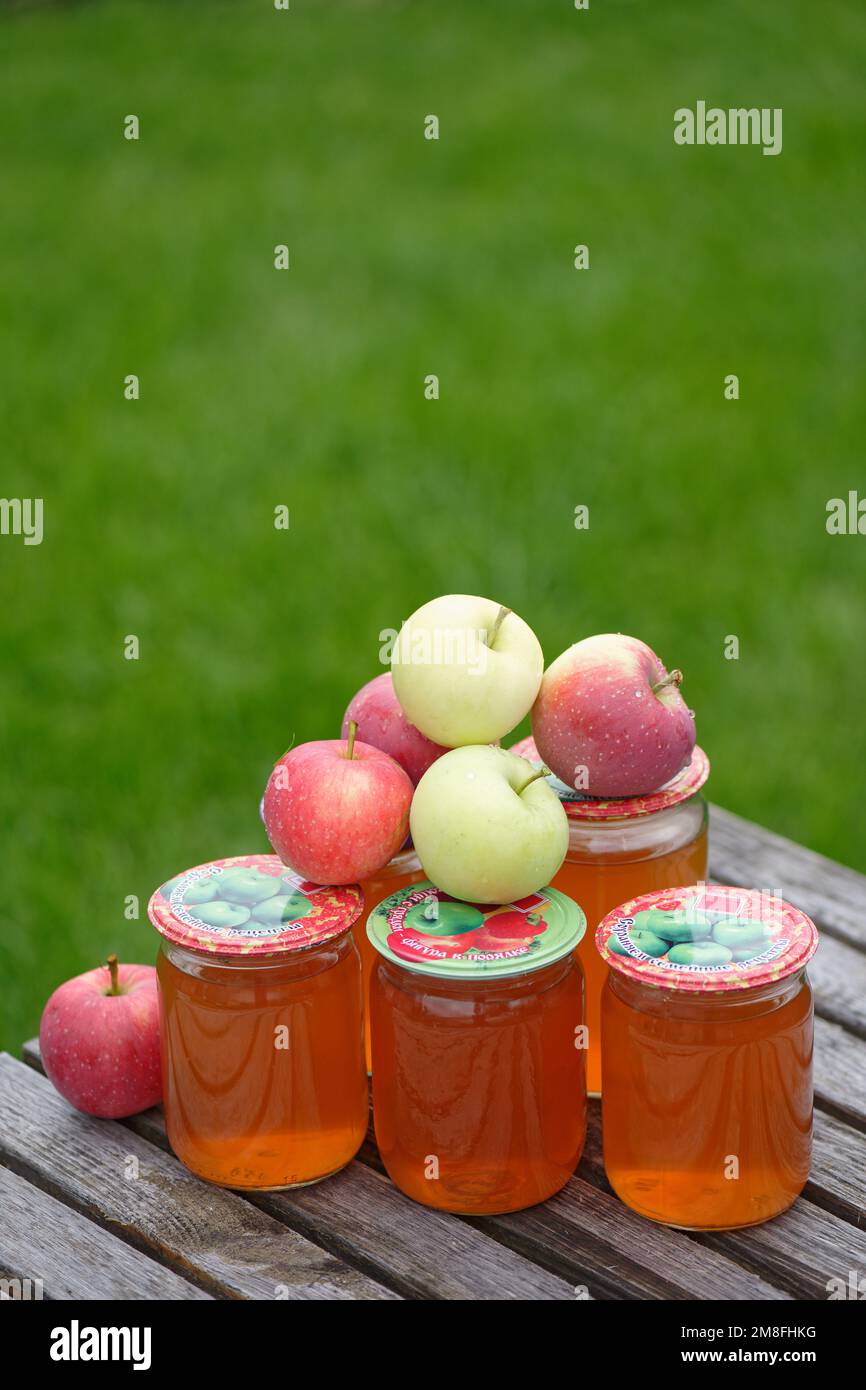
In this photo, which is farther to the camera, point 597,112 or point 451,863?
point 597,112

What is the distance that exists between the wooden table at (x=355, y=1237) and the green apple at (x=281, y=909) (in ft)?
0.93

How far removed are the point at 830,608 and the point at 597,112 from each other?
3.02 m

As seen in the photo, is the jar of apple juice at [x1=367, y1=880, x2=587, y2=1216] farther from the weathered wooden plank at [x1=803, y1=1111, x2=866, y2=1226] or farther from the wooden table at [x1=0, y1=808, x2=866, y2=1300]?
the weathered wooden plank at [x1=803, y1=1111, x2=866, y2=1226]

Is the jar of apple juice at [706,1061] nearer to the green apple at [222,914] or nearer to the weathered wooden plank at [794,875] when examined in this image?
the green apple at [222,914]

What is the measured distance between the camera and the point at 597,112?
20.0 ft

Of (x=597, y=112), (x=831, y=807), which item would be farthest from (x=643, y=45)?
(x=831, y=807)

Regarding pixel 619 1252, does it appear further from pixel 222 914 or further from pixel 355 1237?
pixel 222 914

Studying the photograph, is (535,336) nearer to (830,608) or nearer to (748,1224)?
(830,608)

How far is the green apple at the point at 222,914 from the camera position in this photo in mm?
1569

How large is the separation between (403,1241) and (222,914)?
35 cm

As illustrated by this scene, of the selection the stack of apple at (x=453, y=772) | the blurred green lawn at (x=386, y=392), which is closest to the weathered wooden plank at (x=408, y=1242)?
the stack of apple at (x=453, y=772)

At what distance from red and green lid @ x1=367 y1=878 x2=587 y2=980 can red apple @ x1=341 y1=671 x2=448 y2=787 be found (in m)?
0.13

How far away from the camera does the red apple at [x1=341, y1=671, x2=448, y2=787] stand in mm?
1704

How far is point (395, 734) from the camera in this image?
170 centimetres
